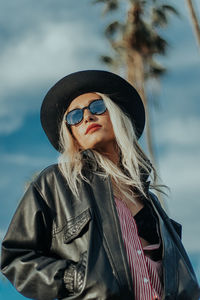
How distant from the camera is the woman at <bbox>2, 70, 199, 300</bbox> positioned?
3.46m

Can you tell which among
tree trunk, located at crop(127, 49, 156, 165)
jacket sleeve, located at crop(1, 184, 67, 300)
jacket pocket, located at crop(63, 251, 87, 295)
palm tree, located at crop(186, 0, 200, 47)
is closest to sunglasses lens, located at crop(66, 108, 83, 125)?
jacket sleeve, located at crop(1, 184, 67, 300)

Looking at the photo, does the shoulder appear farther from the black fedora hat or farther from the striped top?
the black fedora hat

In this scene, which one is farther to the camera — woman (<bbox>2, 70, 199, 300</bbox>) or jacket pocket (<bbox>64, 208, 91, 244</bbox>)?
jacket pocket (<bbox>64, 208, 91, 244</bbox>)

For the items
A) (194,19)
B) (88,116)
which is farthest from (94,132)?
(194,19)

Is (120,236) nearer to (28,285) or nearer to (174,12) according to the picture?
(28,285)

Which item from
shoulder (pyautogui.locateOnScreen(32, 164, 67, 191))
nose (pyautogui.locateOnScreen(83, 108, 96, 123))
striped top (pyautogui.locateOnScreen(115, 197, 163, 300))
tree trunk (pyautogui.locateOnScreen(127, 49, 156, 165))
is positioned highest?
tree trunk (pyautogui.locateOnScreen(127, 49, 156, 165))

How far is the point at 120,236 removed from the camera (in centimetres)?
360

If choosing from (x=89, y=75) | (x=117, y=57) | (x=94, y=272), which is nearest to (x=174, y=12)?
(x=117, y=57)

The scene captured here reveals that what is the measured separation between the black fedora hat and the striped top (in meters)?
0.94

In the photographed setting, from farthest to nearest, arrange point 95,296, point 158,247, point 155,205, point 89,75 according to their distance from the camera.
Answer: point 89,75, point 155,205, point 158,247, point 95,296

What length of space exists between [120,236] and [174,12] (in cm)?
2081

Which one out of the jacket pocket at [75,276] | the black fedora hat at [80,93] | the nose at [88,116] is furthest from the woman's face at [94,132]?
the jacket pocket at [75,276]

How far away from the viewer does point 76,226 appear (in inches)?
144

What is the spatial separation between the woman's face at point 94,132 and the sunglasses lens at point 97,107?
0.08ft
